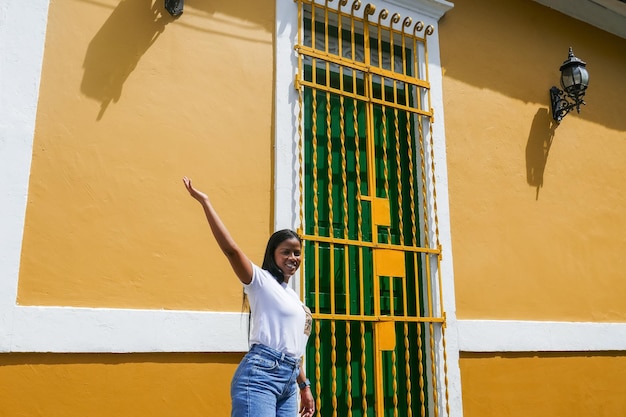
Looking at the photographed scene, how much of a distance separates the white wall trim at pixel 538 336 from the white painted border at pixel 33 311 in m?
1.64

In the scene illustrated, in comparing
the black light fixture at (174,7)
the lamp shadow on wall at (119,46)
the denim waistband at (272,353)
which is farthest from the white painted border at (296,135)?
Answer: the denim waistband at (272,353)

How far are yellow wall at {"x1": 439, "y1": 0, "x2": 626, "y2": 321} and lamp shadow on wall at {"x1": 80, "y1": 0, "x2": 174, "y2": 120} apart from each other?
7.08 feet

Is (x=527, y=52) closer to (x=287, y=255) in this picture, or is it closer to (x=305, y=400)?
(x=287, y=255)

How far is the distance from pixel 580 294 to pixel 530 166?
40.9 inches

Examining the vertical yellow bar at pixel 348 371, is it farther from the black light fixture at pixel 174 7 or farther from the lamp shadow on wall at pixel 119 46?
the black light fixture at pixel 174 7

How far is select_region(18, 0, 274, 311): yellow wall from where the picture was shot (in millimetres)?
3178

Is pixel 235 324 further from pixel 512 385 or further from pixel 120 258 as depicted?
pixel 512 385

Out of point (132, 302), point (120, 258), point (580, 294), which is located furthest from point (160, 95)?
point (580, 294)

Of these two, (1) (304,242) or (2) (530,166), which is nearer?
(1) (304,242)

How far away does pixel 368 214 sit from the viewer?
13.5 feet

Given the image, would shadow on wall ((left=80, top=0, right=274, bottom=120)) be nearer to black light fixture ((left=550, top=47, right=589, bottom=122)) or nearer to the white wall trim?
the white wall trim

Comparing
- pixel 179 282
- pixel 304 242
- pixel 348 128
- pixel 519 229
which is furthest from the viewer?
pixel 519 229

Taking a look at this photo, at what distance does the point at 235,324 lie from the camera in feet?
11.2

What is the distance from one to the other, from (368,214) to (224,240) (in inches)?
76.2
